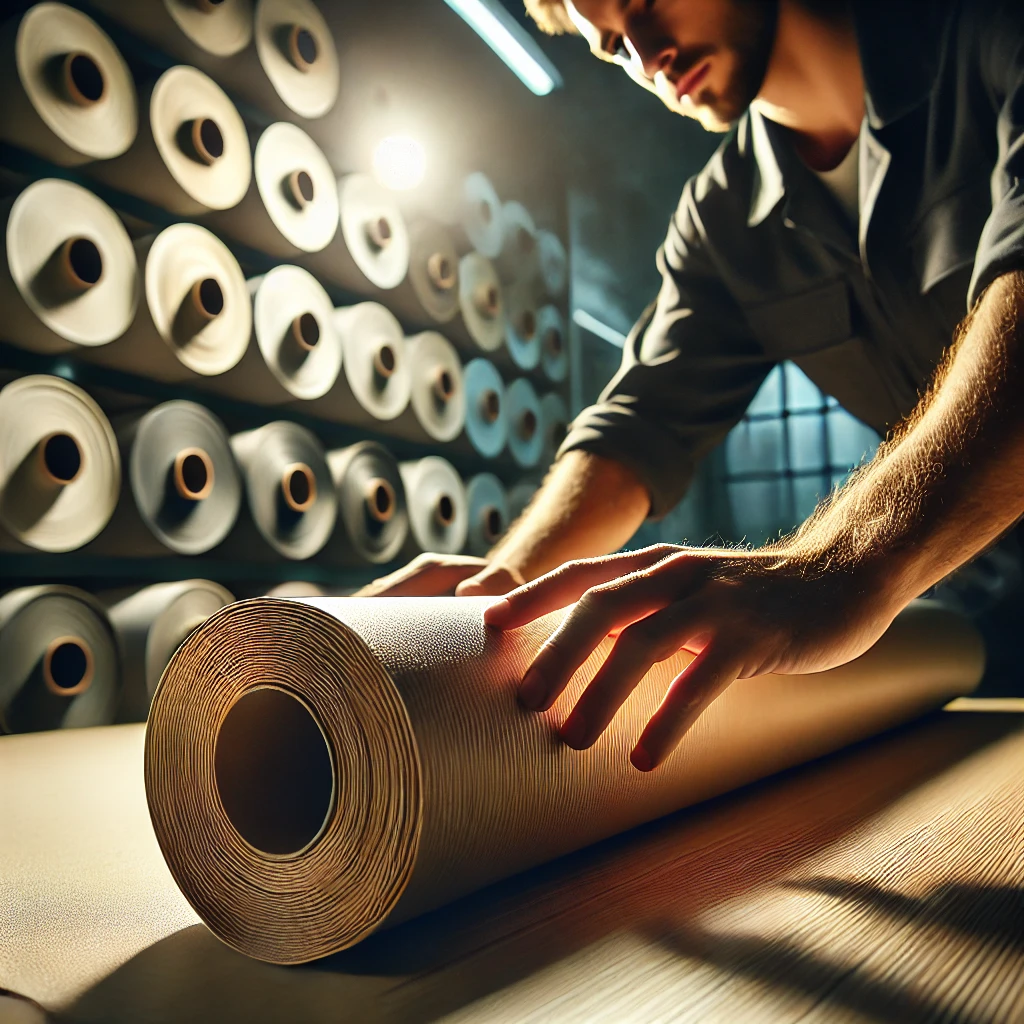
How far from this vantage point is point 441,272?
10.8 ft

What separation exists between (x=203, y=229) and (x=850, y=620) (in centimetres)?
216

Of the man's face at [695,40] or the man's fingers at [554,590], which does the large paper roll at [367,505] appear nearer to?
the man's face at [695,40]

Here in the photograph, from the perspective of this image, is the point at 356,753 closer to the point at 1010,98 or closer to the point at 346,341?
the point at 1010,98

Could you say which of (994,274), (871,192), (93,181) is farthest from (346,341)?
(994,274)

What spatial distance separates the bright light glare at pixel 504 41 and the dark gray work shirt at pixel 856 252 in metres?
1.38

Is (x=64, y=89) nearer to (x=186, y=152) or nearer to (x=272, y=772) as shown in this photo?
(x=186, y=152)

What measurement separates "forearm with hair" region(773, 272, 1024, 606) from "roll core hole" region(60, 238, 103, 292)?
1807 mm

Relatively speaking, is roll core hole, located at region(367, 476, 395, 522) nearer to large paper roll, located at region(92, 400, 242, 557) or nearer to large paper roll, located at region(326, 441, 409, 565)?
large paper roll, located at region(326, 441, 409, 565)

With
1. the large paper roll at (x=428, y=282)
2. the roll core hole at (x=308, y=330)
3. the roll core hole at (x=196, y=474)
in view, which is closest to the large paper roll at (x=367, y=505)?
the roll core hole at (x=308, y=330)

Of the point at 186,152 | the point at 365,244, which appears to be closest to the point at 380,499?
the point at 365,244

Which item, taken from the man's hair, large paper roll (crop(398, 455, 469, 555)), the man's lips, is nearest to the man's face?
the man's lips

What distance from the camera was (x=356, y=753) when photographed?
594mm

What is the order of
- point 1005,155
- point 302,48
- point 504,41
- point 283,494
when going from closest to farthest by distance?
point 1005,155 < point 283,494 < point 302,48 < point 504,41

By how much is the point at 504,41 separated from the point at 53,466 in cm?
209
